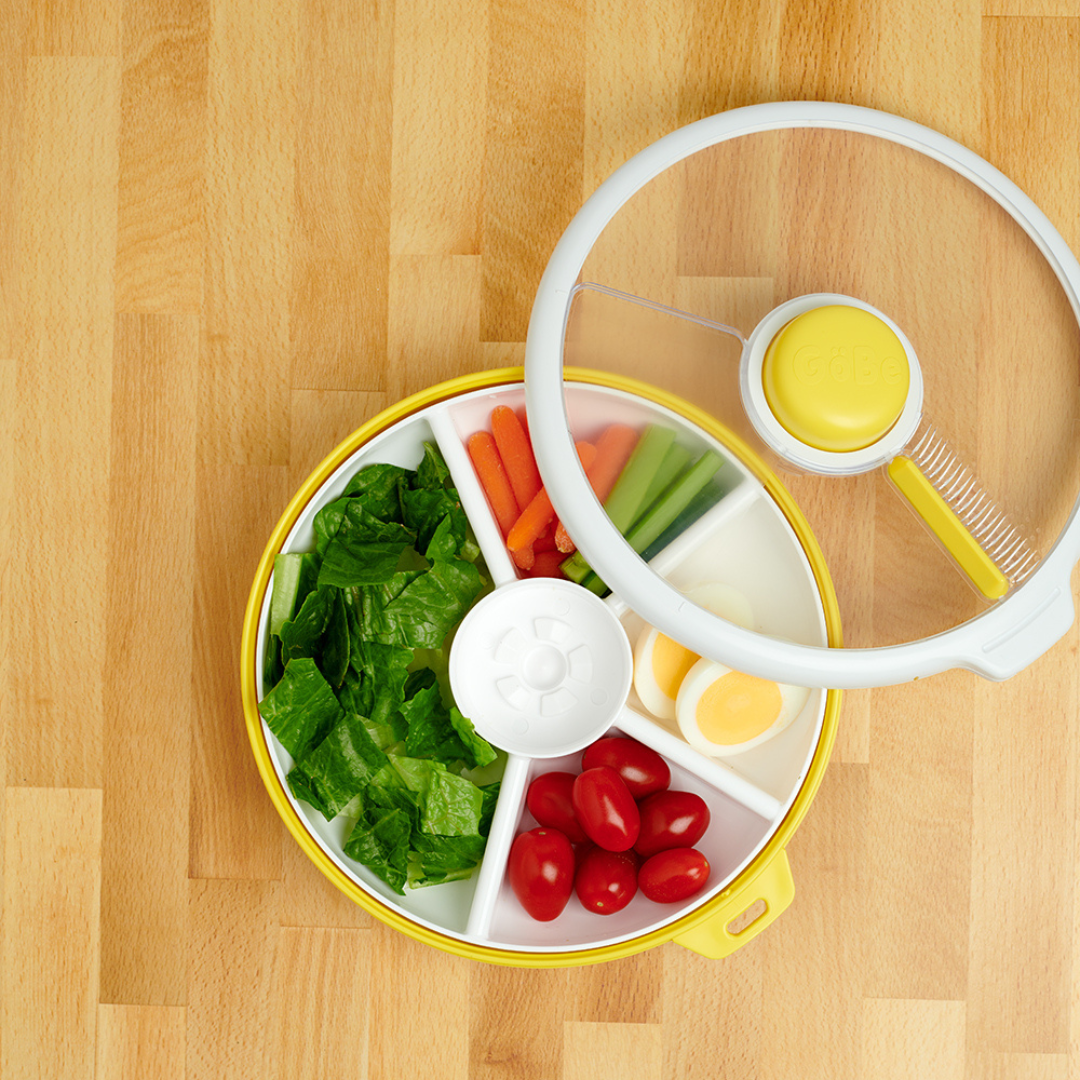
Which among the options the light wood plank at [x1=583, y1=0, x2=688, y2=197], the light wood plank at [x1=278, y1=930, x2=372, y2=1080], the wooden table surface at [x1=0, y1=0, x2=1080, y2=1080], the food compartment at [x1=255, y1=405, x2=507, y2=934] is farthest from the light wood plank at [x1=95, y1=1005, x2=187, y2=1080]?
the light wood plank at [x1=583, y1=0, x2=688, y2=197]

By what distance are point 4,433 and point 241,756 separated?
0.53 meters

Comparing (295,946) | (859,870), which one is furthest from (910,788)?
(295,946)

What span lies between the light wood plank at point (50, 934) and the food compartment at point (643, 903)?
563 mm

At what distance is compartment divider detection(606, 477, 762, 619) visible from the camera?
0.84 meters

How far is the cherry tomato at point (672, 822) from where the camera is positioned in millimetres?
1065

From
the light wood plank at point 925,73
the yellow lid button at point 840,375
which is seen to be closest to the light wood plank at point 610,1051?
the yellow lid button at point 840,375

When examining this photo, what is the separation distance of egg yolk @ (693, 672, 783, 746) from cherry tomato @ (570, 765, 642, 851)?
0.12 meters

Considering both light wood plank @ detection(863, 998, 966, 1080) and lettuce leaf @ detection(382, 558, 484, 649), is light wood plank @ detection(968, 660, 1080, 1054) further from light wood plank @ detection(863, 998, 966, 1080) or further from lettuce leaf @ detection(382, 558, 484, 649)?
lettuce leaf @ detection(382, 558, 484, 649)

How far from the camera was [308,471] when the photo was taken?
120 centimetres

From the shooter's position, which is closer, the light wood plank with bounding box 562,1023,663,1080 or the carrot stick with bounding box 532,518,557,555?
the carrot stick with bounding box 532,518,557,555

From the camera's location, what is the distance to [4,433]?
3.98ft

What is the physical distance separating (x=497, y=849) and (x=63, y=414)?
2.62ft

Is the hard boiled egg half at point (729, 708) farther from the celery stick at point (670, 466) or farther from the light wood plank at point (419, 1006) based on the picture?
the light wood plank at point (419, 1006)

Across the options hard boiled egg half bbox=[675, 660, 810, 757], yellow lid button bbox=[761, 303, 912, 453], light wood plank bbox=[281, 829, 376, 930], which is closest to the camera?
yellow lid button bbox=[761, 303, 912, 453]
